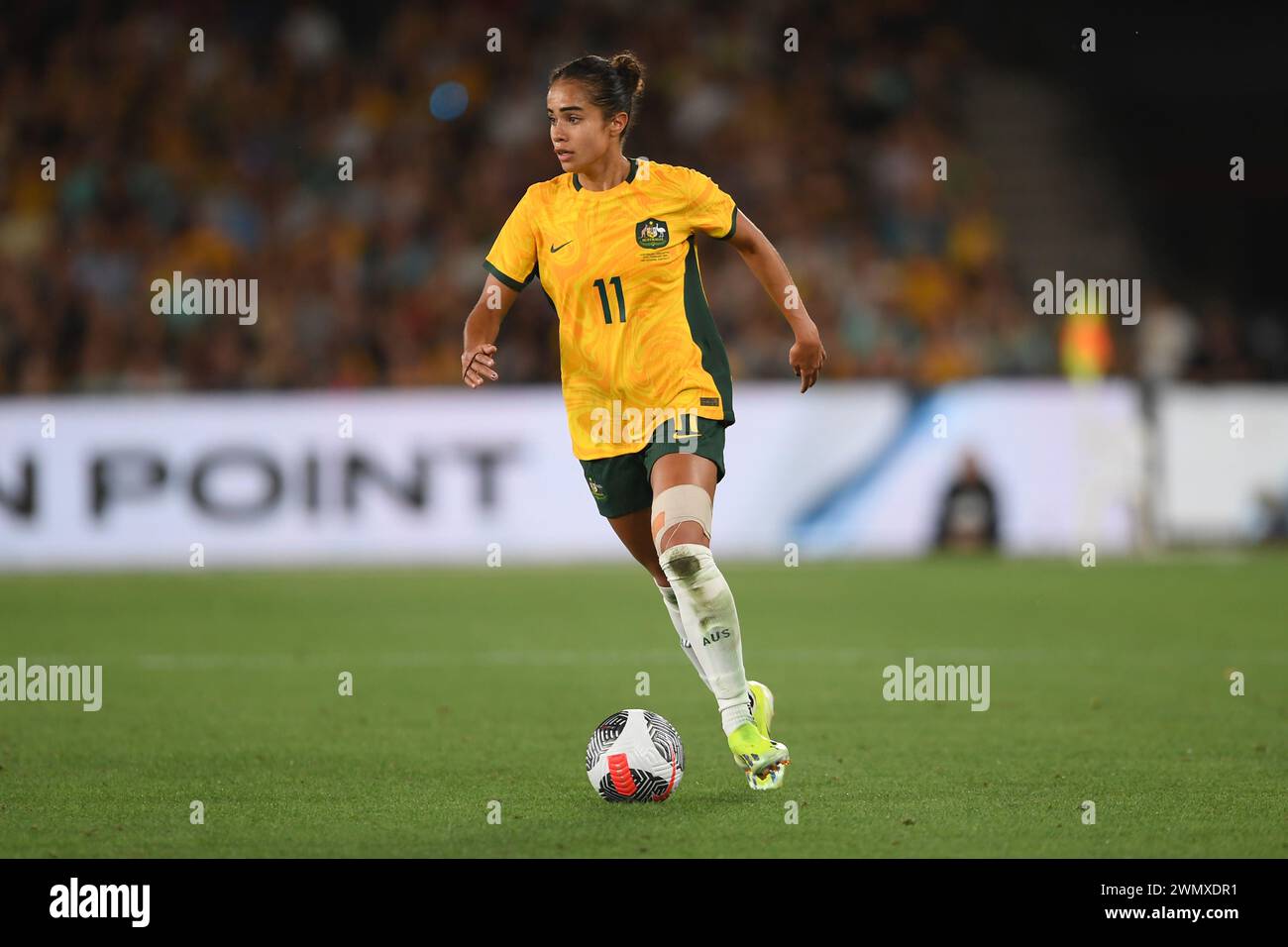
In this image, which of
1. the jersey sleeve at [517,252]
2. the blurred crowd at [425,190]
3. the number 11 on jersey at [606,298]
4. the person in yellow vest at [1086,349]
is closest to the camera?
the number 11 on jersey at [606,298]

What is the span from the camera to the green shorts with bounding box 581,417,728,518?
249 inches

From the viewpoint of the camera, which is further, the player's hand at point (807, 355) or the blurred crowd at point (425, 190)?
the blurred crowd at point (425, 190)

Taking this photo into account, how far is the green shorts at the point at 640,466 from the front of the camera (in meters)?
6.32

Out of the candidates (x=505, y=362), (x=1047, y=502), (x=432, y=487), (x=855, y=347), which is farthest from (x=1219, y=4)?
(x=432, y=487)

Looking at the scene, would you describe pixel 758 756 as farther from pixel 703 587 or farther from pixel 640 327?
pixel 640 327

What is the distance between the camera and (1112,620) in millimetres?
11766

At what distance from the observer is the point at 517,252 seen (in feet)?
21.5

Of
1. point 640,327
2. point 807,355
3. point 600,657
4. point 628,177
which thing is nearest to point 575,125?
point 628,177

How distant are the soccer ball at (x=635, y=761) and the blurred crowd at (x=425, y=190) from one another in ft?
35.0

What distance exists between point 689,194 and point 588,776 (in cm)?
204

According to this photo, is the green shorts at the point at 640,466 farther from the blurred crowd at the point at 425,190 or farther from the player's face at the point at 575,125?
the blurred crowd at the point at 425,190

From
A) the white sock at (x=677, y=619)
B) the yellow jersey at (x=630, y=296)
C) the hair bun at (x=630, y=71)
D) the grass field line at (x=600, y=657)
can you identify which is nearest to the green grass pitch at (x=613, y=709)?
the grass field line at (x=600, y=657)

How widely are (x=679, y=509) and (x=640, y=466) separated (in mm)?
378

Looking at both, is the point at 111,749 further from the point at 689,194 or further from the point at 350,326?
the point at 350,326
